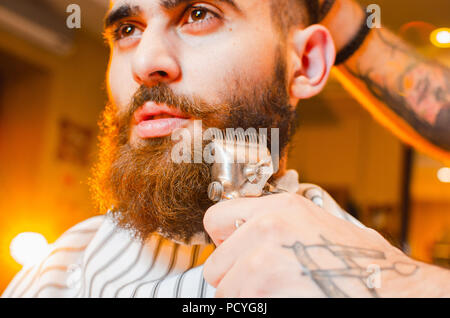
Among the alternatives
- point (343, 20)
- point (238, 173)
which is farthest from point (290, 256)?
point (343, 20)

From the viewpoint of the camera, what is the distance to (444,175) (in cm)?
277

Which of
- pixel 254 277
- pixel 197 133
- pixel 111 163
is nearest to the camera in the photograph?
pixel 254 277

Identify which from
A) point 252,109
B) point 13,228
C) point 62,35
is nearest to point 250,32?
point 252,109

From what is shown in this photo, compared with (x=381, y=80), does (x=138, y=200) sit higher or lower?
lower

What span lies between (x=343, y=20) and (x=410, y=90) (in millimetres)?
184

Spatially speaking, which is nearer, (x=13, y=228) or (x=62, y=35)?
(x=13, y=228)

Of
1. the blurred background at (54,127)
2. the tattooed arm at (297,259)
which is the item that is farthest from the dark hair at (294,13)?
the blurred background at (54,127)

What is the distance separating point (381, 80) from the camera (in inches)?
30.4

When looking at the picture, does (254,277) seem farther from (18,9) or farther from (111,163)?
(18,9)

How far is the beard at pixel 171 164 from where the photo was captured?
1.85 ft

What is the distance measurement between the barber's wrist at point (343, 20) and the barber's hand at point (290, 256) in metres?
0.42

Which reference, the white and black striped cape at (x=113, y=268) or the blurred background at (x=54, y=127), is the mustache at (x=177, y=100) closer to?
the white and black striped cape at (x=113, y=268)

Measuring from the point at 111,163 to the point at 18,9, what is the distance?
1191mm

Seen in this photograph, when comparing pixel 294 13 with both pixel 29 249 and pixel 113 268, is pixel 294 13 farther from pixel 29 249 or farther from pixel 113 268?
pixel 29 249
